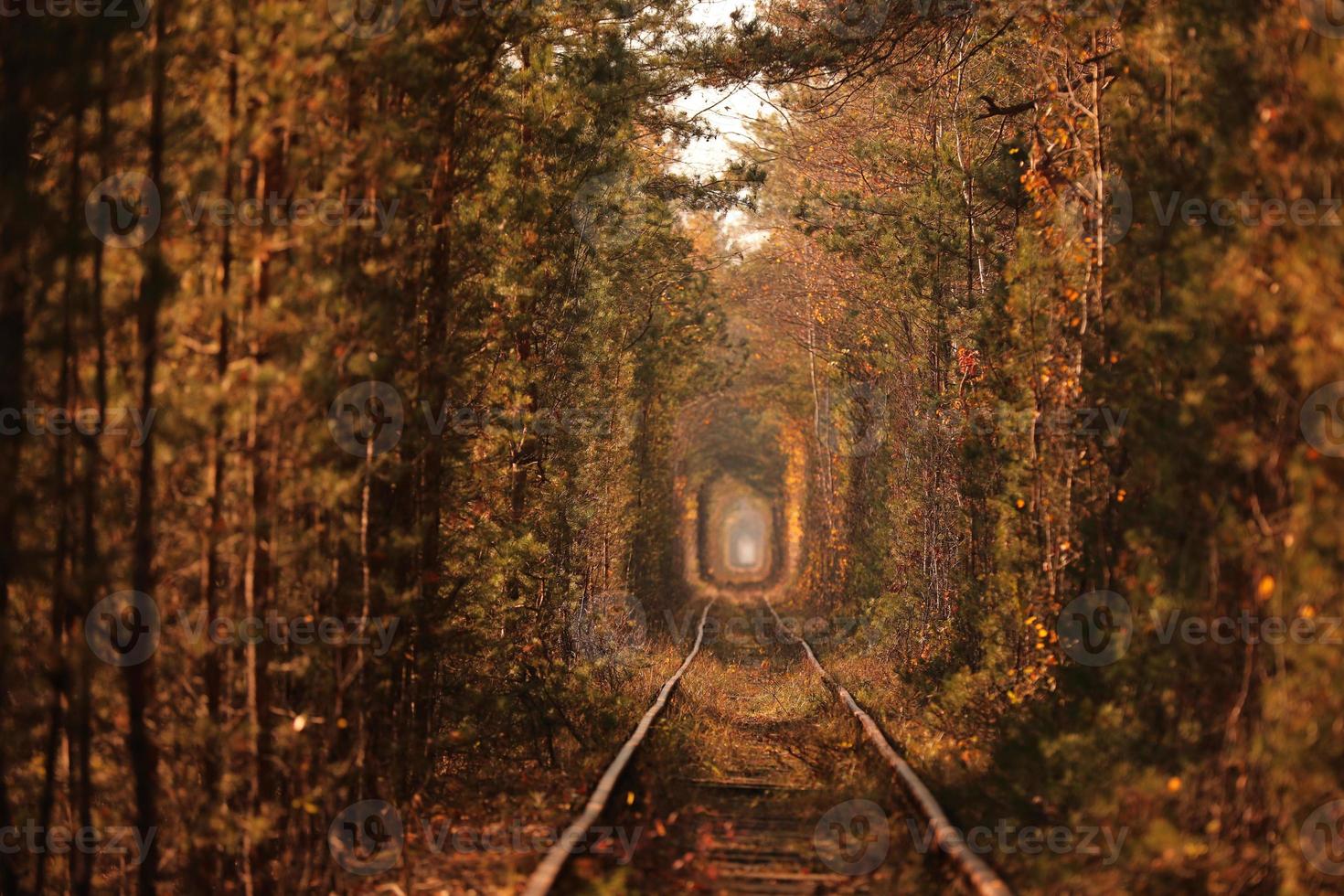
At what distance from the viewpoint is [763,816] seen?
10.4m

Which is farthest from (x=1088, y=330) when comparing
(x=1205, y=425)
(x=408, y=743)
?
(x=408, y=743)

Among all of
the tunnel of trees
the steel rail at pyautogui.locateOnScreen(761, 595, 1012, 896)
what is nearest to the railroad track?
the steel rail at pyautogui.locateOnScreen(761, 595, 1012, 896)

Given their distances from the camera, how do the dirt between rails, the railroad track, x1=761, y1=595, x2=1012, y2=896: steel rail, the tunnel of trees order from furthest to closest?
1. the dirt between rails
2. the railroad track
3. the tunnel of trees
4. x1=761, y1=595, x2=1012, y2=896: steel rail

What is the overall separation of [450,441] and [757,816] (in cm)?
377

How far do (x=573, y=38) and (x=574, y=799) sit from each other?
33.0 feet

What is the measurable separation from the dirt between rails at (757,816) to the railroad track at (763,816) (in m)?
0.02

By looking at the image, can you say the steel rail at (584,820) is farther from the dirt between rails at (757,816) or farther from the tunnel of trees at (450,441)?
the tunnel of trees at (450,441)

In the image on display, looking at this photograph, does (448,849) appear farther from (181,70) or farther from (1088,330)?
(1088,330)

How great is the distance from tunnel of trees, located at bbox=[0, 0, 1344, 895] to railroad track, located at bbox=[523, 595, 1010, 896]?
45cm

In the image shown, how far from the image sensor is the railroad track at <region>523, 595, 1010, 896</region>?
7685 mm

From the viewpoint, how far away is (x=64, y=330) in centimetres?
655

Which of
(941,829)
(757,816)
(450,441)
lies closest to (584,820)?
(941,829)

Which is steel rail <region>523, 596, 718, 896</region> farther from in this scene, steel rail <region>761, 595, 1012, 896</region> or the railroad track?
steel rail <region>761, 595, 1012, 896</region>

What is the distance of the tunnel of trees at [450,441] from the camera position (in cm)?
666
